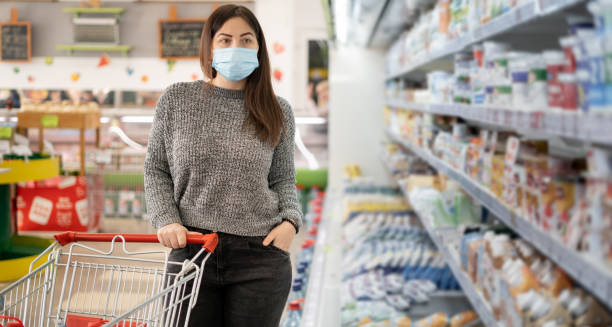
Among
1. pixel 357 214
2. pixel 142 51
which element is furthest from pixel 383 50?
pixel 142 51

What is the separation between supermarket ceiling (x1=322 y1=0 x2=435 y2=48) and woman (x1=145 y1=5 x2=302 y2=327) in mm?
2010

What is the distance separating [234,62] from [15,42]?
719cm

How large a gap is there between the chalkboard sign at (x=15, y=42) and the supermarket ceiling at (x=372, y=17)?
4.36 meters

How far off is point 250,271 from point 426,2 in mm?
2810

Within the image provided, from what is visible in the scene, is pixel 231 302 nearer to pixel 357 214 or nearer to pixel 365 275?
pixel 365 275

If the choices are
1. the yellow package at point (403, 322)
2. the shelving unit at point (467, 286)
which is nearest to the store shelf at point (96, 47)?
the shelving unit at point (467, 286)

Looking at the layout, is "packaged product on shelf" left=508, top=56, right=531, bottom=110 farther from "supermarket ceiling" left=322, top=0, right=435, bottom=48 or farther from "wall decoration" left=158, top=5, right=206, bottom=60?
"wall decoration" left=158, top=5, right=206, bottom=60

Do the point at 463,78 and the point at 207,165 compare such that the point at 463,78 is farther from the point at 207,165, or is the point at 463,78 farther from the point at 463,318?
the point at 207,165

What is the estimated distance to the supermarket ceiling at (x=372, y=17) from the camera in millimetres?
4027

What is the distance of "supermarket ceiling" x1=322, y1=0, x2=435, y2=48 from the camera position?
13.2ft

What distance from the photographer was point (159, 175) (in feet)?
6.07

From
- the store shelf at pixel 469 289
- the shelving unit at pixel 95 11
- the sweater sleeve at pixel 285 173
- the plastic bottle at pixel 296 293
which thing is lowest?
the plastic bottle at pixel 296 293

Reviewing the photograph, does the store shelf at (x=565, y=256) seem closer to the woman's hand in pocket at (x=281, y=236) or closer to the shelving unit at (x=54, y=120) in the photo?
the woman's hand in pocket at (x=281, y=236)

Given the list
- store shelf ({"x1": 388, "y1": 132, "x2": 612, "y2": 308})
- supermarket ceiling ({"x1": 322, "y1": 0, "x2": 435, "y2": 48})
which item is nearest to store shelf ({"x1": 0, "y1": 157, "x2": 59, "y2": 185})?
supermarket ceiling ({"x1": 322, "y1": 0, "x2": 435, "y2": 48})
